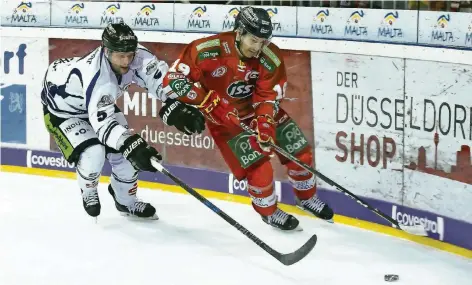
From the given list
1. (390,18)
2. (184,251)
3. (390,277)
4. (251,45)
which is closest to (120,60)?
(251,45)

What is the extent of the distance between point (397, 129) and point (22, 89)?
10.3ft

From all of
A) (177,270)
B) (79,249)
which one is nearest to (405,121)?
(177,270)

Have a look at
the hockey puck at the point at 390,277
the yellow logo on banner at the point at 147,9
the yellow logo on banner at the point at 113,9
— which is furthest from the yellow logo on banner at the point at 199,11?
the hockey puck at the point at 390,277

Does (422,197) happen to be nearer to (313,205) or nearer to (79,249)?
(313,205)

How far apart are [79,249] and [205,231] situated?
0.78 metres

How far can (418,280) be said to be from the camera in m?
4.82

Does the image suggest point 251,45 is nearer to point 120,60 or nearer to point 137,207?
point 120,60

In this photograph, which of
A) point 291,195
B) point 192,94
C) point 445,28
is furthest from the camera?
point 291,195

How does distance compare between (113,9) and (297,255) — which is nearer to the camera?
(297,255)

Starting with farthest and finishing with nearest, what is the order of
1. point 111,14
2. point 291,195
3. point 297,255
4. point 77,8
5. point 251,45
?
1. point 77,8
2. point 111,14
3. point 291,195
4. point 251,45
5. point 297,255

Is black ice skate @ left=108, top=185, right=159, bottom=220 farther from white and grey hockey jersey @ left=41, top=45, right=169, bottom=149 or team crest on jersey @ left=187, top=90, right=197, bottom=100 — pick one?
team crest on jersey @ left=187, top=90, right=197, bottom=100

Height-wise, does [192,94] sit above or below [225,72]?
below

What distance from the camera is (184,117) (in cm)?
561

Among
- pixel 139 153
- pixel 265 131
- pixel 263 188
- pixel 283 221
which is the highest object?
pixel 265 131
